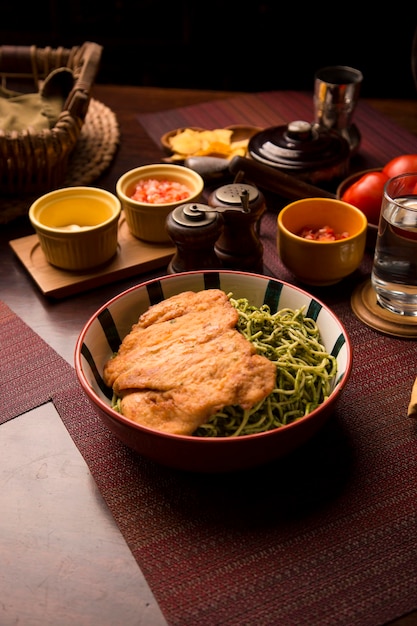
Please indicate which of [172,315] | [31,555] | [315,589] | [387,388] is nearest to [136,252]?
[172,315]

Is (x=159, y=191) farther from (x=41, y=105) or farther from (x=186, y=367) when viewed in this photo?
(x=186, y=367)

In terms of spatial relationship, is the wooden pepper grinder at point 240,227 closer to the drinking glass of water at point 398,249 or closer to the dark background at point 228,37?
the drinking glass of water at point 398,249

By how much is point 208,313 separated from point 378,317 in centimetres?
49

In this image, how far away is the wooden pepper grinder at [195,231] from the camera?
156cm

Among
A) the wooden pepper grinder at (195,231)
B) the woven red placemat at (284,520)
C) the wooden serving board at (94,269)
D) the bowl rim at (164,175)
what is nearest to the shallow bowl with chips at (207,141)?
the bowl rim at (164,175)

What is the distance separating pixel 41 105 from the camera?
2139mm

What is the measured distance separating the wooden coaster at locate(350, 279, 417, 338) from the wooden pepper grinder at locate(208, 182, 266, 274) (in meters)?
0.27

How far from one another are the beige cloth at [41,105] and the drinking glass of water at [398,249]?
1083mm

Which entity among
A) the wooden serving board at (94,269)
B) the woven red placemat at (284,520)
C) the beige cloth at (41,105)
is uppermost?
the beige cloth at (41,105)

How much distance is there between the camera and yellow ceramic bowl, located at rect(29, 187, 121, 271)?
172 centimetres

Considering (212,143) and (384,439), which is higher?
(212,143)

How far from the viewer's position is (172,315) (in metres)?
1.40

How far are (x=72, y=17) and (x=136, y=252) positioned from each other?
2473 mm

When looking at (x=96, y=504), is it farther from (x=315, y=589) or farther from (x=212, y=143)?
(x=212, y=143)
